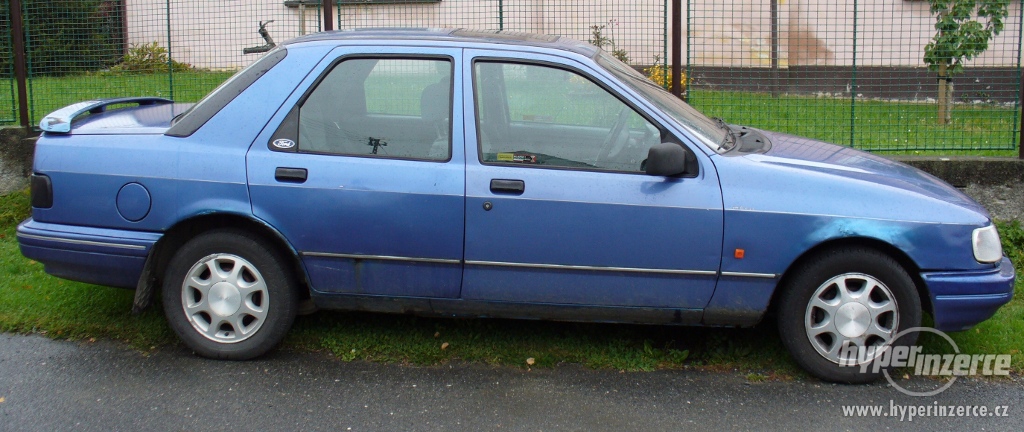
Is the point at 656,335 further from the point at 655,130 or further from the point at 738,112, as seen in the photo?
the point at 738,112

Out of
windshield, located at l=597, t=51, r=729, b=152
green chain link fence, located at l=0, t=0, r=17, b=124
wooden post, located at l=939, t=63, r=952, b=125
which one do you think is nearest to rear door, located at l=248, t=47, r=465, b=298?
windshield, located at l=597, t=51, r=729, b=152

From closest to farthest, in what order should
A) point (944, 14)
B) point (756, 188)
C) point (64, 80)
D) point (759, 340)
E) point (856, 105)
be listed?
point (756, 188) < point (759, 340) < point (856, 105) < point (64, 80) < point (944, 14)

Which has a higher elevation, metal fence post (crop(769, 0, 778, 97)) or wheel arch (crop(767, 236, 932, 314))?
metal fence post (crop(769, 0, 778, 97))

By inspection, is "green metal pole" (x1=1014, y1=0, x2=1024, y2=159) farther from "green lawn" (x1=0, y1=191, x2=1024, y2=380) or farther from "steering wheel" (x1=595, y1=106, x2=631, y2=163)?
"steering wheel" (x1=595, y1=106, x2=631, y2=163)

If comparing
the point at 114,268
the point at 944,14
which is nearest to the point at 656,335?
the point at 114,268

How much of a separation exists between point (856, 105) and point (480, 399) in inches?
189

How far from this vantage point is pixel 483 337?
509 centimetres

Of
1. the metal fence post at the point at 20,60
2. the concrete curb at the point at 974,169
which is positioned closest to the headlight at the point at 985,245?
the concrete curb at the point at 974,169

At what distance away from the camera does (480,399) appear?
437 cm

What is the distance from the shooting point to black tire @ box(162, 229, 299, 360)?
A: 15.1ft

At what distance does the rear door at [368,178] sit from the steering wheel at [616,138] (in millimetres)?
689

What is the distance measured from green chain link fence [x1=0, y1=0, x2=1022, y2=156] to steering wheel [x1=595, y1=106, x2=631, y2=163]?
10.7 ft

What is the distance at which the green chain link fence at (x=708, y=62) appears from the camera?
7.77 metres

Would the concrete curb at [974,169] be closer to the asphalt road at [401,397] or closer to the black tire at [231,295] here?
the asphalt road at [401,397]
